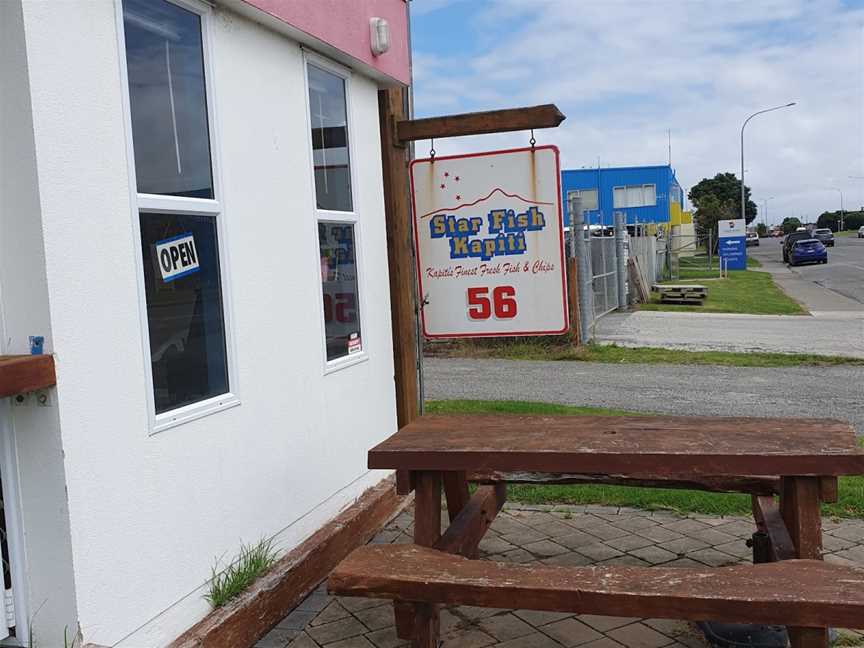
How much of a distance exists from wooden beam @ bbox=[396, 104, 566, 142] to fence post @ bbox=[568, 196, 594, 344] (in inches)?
284

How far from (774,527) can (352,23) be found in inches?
136

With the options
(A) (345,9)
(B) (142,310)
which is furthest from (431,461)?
(A) (345,9)

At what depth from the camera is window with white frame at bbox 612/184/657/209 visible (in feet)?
157

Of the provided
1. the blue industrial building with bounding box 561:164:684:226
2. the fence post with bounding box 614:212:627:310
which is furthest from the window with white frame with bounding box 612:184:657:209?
the fence post with bounding box 614:212:627:310

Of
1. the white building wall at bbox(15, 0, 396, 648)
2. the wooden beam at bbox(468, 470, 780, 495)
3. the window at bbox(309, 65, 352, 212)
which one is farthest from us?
the window at bbox(309, 65, 352, 212)

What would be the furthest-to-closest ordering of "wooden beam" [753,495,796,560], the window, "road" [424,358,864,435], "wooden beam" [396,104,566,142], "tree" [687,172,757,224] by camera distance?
"tree" [687,172,757,224] → "road" [424,358,864,435] → "wooden beam" [396,104,566,142] → the window → "wooden beam" [753,495,796,560]

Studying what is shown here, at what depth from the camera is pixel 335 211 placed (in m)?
4.90

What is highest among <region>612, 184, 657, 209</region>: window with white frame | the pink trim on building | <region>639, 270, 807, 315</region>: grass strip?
<region>612, 184, 657, 209</region>: window with white frame

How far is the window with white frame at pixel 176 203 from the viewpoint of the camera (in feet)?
10.6

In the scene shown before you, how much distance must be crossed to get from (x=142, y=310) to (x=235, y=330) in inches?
26.2

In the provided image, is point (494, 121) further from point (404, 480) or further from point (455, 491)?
point (404, 480)

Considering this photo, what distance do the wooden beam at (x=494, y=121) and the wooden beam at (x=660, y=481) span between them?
208 cm

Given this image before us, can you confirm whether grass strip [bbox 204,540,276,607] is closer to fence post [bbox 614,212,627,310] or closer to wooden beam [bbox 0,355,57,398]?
wooden beam [bbox 0,355,57,398]

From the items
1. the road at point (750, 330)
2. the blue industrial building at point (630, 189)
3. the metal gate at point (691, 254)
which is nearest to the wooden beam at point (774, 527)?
the road at point (750, 330)
